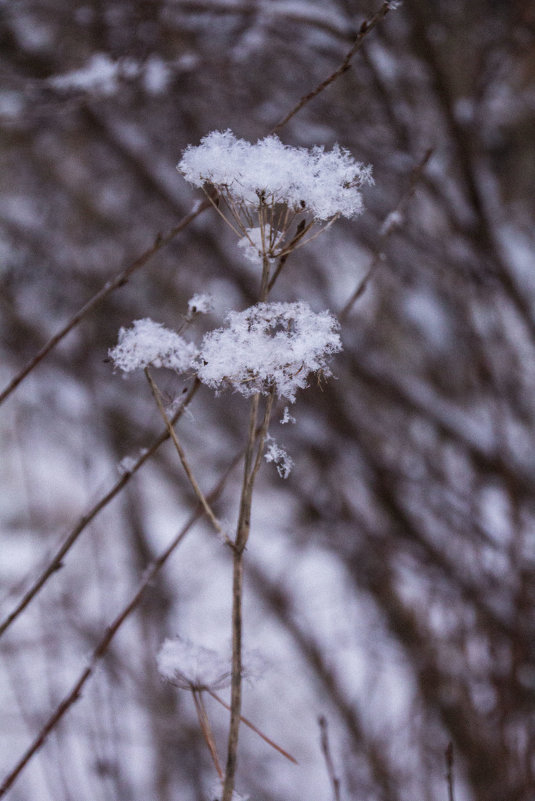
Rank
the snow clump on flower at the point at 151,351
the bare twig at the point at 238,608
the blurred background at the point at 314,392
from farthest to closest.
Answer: the blurred background at the point at 314,392 → the snow clump on flower at the point at 151,351 → the bare twig at the point at 238,608

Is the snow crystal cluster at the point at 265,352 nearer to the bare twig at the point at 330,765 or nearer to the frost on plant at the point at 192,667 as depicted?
the frost on plant at the point at 192,667

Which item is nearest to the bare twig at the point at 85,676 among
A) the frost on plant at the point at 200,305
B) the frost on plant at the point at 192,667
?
the frost on plant at the point at 192,667

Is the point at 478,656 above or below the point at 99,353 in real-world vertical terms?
below

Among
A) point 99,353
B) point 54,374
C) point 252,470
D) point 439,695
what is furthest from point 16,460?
point 252,470

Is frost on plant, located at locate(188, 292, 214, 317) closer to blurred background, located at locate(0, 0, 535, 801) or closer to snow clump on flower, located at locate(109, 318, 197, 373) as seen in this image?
snow clump on flower, located at locate(109, 318, 197, 373)

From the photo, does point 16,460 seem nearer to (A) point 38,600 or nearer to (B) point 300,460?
(B) point 300,460
